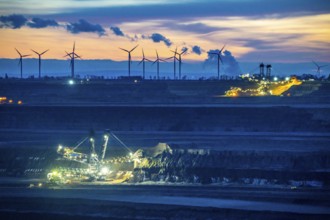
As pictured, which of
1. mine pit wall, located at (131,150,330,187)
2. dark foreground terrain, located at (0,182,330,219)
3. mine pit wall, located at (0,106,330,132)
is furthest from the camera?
mine pit wall, located at (0,106,330,132)

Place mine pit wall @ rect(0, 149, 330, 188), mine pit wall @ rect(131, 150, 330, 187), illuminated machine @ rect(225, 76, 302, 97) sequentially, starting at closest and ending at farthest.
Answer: mine pit wall @ rect(131, 150, 330, 187)
mine pit wall @ rect(0, 149, 330, 188)
illuminated machine @ rect(225, 76, 302, 97)

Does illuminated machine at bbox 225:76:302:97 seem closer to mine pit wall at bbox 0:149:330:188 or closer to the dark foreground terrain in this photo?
mine pit wall at bbox 0:149:330:188

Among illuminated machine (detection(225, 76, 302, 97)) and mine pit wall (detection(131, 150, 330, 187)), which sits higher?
illuminated machine (detection(225, 76, 302, 97))

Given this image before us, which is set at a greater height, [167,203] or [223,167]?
[223,167]

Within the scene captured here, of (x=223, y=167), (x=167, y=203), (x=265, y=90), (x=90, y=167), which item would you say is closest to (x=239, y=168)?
(x=223, y=167)

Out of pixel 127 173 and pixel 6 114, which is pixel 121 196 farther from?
pixel 6 114

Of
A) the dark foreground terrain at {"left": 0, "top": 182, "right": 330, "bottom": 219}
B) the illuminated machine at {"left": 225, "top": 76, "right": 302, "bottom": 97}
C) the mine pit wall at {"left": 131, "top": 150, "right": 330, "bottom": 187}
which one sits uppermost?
the illuminated machine at {"left": 225, "top": 76, "right": 302, "bottom": 97}

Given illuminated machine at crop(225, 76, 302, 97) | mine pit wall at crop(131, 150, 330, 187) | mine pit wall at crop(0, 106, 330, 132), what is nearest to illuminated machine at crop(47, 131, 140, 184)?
mine pit wall at crop(131, 150, 330, 187)

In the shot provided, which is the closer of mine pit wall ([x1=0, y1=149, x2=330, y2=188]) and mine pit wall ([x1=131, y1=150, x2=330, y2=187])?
mine pit wall ([x1=131, y1=150, x2=330, y2=187])

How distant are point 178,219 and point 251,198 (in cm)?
622

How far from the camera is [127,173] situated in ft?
216

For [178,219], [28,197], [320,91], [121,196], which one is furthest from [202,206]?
[320,91]

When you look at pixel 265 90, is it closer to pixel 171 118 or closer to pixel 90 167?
pixel 171 118

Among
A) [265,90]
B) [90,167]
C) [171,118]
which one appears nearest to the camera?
[90,167]
